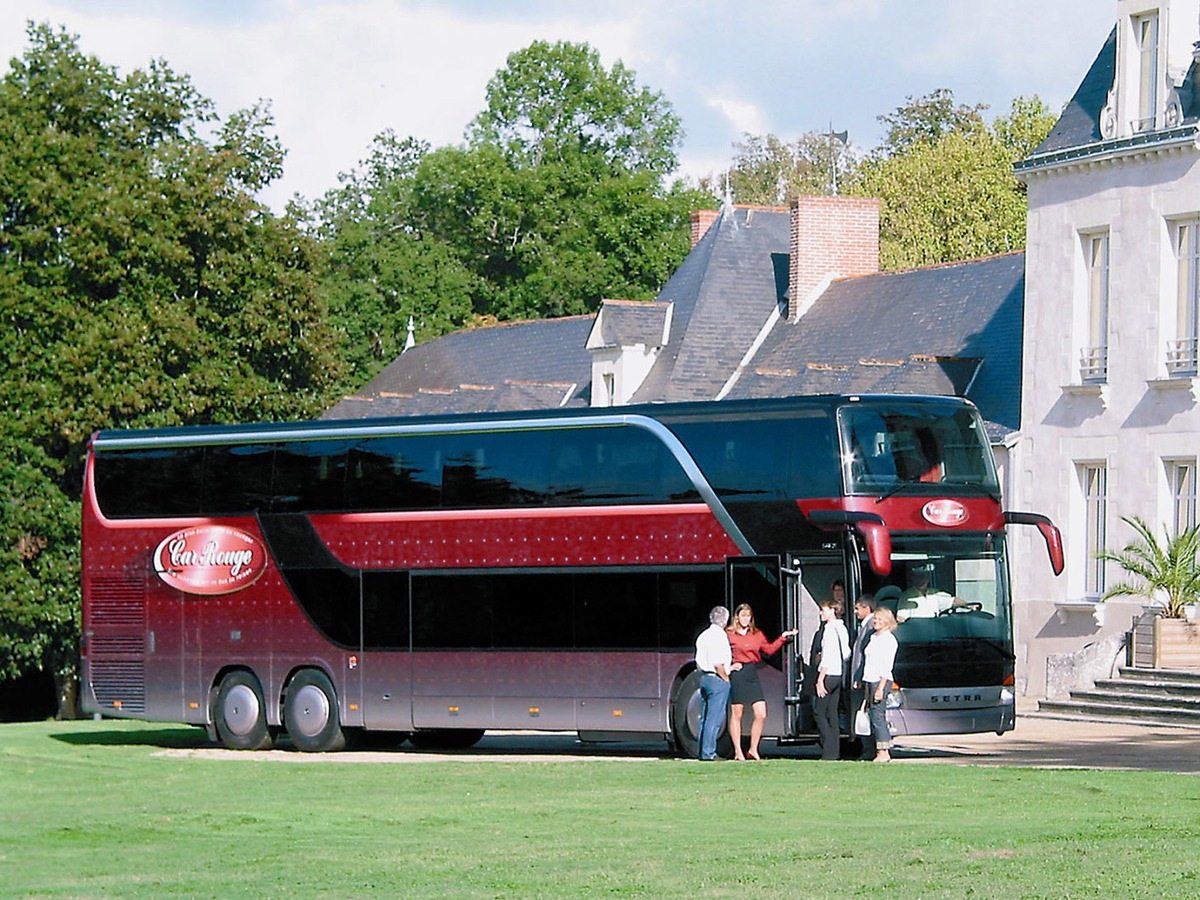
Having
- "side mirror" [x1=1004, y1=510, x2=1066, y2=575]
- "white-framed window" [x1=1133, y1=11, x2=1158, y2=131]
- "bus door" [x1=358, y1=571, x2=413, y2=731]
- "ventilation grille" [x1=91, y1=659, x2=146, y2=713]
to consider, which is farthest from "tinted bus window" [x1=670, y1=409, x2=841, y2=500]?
"white-framed window" [x1=1133, y1=11, x2=1158, y2=131]

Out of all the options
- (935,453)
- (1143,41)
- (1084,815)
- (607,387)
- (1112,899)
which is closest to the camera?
(1112,899)

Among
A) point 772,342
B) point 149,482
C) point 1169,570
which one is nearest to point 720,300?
point 772,342

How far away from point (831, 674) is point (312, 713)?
25.2 ft

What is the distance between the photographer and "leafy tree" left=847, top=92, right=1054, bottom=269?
7238 centimetres

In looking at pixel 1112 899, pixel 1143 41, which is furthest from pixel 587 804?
pixel 1143 41

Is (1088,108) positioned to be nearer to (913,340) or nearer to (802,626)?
A: (913,340)

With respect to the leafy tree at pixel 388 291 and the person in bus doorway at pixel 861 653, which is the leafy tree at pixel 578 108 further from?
the person in bus doorway at pixel 861 653

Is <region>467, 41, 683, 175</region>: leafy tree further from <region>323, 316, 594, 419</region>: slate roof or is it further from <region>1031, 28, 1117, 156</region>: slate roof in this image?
<region>1031, 28, 1117, 156</region>: slate roof

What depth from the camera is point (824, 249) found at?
1992 inches

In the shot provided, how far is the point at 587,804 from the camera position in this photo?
18484 mm

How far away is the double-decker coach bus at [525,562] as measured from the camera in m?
24.8

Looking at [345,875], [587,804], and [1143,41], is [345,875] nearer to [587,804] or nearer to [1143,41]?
[587,804]

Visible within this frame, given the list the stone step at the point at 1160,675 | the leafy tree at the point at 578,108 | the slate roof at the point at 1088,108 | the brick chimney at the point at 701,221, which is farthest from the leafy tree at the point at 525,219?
the stone step at the point at 1160,675

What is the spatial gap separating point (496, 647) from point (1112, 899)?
51.7 ft
